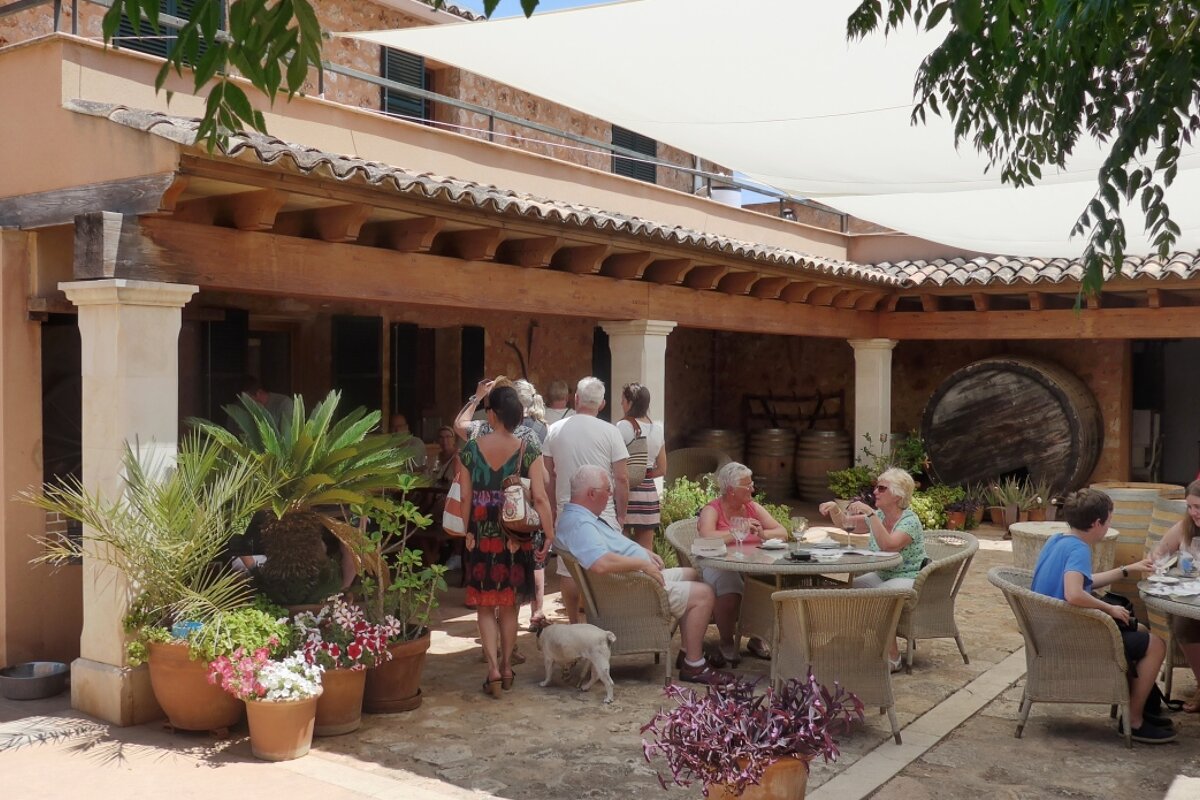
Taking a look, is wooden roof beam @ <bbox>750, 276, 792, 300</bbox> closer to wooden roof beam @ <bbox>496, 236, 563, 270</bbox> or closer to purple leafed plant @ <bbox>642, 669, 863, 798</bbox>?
wooden roof beam @ <bbox>496, 236, 563, 270</bbox>

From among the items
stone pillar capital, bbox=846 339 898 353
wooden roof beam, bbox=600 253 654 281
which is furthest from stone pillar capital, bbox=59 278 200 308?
stone pillar capital, bbox=846 339 898 353

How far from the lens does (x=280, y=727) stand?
15.5 ft

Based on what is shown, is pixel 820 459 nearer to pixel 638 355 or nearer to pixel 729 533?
pixel 638 355

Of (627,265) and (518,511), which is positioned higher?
(627,265)

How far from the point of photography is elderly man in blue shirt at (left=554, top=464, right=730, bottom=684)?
5598 mm

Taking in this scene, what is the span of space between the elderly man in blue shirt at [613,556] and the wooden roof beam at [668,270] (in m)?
3.22

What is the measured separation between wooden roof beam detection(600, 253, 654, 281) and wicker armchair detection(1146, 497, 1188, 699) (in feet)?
12.6

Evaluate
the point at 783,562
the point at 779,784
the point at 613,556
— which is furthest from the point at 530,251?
the point at 779,784

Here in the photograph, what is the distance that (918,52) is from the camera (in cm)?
547

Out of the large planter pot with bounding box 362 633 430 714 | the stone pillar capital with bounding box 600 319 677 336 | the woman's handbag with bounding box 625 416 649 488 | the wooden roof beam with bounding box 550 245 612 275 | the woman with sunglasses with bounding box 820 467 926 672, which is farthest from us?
the stone pillar capital with bounding box 600 319 677 336

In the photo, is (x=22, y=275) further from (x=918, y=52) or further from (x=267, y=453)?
(x=918, y=52)

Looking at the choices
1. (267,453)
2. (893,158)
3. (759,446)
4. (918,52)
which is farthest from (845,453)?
(267,453)

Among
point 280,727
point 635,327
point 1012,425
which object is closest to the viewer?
point 280,727

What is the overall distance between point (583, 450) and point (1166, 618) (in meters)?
3.05
